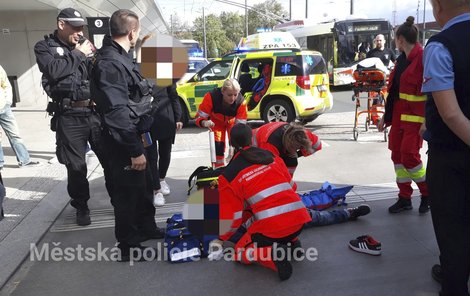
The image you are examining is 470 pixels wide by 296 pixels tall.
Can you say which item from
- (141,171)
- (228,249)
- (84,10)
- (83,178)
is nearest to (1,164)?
(83,178)

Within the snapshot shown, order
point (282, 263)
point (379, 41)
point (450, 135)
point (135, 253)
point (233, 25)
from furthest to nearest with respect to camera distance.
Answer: point (233, 25) < point (379, 41) < point (135, 253) < point (282, 263) < point (450, 135)

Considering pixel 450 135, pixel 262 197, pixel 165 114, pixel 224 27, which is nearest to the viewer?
pixel 450 135

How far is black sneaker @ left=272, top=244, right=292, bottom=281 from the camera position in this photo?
3031 mm

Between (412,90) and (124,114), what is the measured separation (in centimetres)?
264

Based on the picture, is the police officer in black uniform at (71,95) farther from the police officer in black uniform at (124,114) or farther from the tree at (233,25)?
the tree at (233,25)

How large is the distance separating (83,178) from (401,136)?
3.20 metres

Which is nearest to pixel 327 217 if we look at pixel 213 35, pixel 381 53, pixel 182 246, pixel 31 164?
pixel 182 246

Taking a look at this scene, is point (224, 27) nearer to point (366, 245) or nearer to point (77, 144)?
point (77, 144)

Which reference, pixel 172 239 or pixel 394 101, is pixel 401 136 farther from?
pixel 172 239

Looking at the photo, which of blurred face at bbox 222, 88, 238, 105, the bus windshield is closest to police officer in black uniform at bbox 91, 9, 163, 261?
blurred face at bbox 222, 88, 238, 105

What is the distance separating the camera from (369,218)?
4109mm

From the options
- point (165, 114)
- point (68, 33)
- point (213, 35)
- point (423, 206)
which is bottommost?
point (423, 206)

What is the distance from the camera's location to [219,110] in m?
5.19

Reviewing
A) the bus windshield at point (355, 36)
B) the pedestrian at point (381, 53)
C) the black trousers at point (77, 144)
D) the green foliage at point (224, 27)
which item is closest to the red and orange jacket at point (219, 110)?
the black trousers at point (77, 144)
